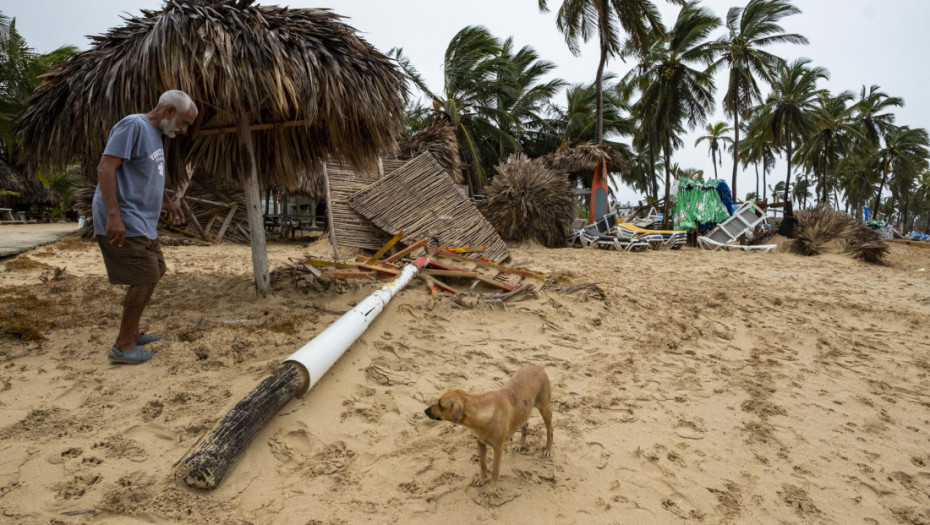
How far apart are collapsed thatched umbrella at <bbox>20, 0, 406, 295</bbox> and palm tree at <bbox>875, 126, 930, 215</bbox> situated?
40.9m

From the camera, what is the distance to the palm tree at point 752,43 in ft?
67.4

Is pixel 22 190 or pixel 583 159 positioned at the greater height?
pixel 583 159

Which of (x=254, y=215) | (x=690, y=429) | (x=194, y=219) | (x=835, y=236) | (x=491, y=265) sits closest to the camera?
(x=690, y=429)

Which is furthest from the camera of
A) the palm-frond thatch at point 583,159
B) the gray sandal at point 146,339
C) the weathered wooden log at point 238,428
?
the palm-frond thatch at point 583,159

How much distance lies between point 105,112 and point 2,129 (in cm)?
571

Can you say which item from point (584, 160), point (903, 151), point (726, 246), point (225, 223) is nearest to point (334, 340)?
point (225, 223)

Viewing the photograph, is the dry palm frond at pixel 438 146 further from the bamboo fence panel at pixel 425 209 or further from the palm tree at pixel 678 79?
the palm tree at pixel 678 79

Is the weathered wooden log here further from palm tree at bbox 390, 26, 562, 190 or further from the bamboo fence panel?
palm tree at bbox 390, 26, 562, 190

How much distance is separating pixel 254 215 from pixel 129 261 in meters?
→ 1.67

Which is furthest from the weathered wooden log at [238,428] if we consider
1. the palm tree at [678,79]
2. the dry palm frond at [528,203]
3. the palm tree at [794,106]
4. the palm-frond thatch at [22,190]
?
the palm tree at [794,106]

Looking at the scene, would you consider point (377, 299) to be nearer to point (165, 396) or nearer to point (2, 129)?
point (165, 396)

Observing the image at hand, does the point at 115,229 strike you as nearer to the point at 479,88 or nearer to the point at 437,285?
the point at 437,285

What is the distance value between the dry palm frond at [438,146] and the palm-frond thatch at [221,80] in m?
7.45

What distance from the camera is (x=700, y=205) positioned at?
13688 millimetres
